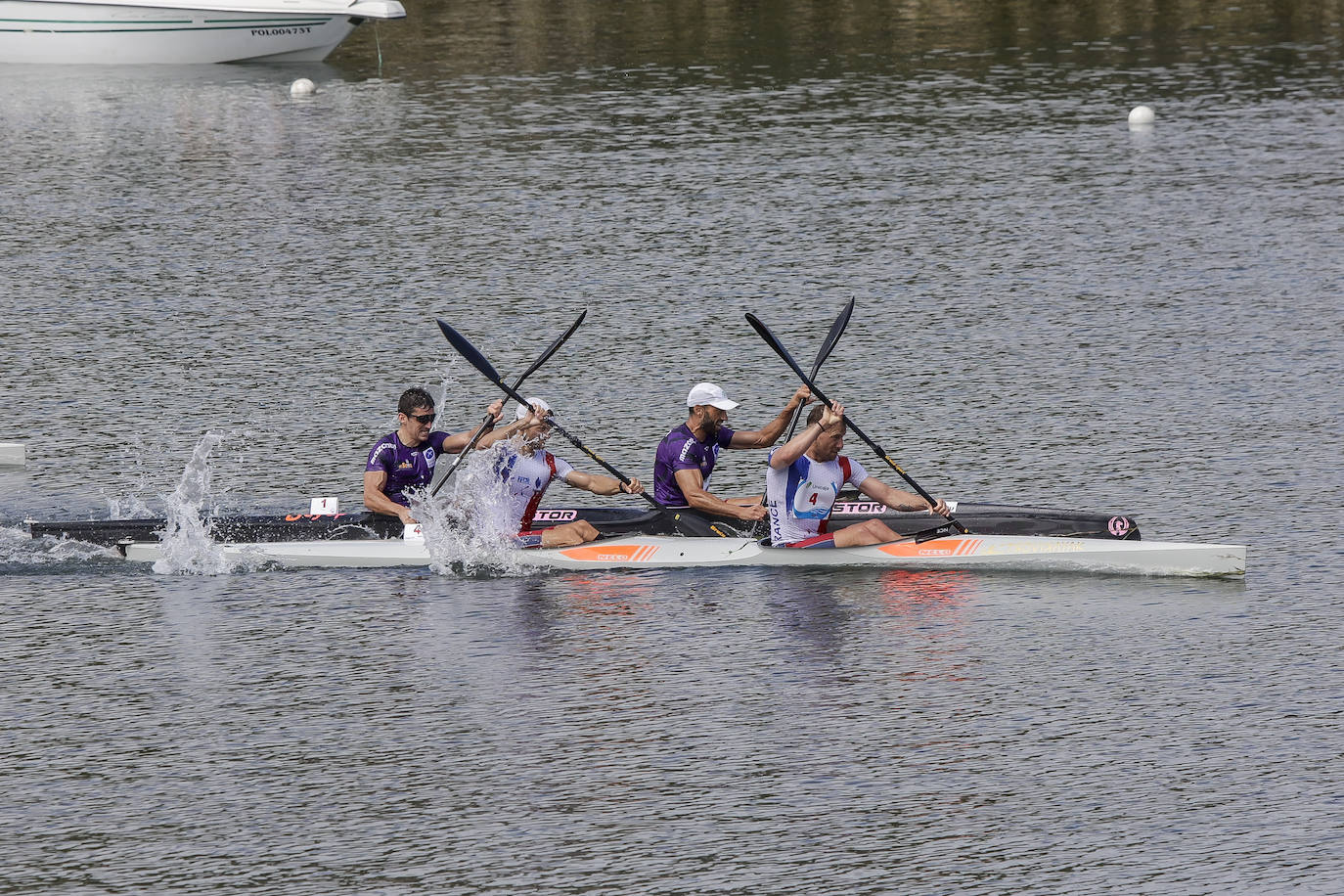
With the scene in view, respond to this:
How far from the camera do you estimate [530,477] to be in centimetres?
1767

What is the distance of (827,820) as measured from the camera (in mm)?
12008

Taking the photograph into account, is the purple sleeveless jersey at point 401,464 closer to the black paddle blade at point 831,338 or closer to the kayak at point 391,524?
the kayak at point 391,524

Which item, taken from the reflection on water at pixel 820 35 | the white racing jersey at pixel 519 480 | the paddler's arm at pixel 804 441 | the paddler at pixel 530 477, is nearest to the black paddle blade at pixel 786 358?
the paddler's arm at pixel 804 441

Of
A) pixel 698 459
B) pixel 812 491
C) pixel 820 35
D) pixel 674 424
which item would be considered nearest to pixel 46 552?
pixel 698 459

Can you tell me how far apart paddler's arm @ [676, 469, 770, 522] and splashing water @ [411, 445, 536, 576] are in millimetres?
1542

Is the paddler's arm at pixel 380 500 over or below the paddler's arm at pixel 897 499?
over

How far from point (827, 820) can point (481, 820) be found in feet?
6.99

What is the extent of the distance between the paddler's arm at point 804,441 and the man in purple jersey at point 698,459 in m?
0.50

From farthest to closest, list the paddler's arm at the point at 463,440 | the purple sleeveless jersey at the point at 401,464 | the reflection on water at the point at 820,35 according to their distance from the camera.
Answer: the reflection on water at the point at 820,35
the purple sleeveless jersey at the point at 401,464
the paddler's arm at the point at 463,440

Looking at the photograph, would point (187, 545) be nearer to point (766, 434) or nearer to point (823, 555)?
point (766, 434)

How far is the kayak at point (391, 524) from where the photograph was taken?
56.0ft

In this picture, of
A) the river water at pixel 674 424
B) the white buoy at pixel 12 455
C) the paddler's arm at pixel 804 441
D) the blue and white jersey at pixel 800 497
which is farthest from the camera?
the white buoy at pixel 12 455

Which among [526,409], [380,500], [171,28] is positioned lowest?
[380,500]

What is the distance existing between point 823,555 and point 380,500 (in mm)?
3956
